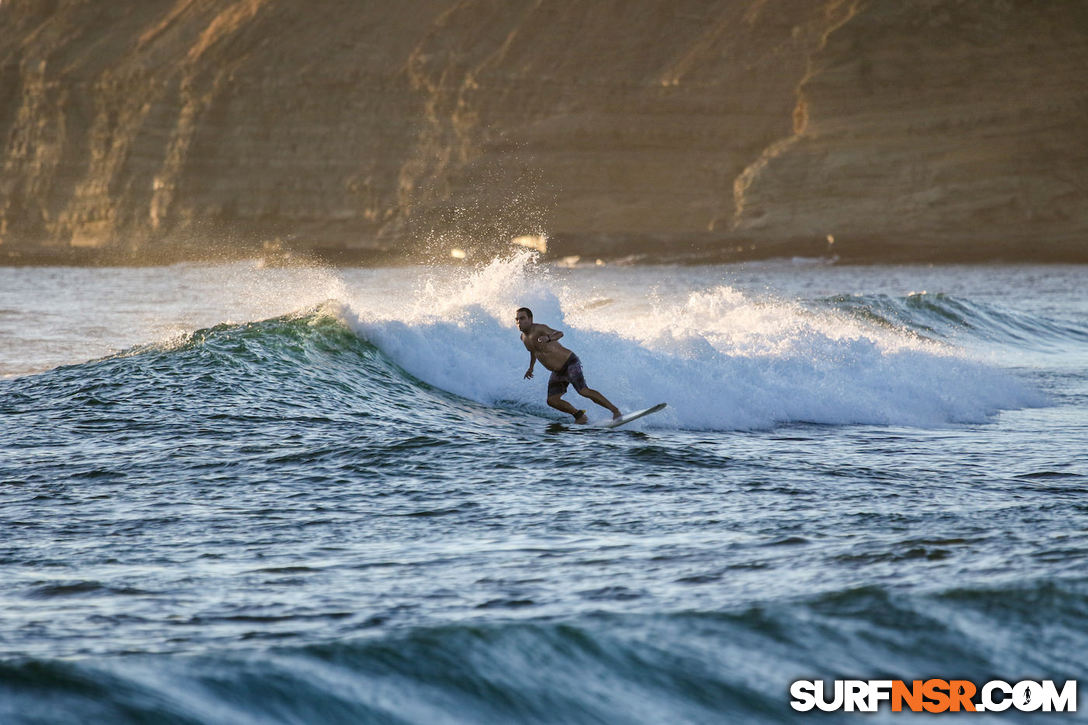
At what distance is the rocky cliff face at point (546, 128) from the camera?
217 ft

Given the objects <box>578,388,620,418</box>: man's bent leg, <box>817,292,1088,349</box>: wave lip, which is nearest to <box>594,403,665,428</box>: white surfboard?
<box>578,388,620,418</box>: man's bent leg

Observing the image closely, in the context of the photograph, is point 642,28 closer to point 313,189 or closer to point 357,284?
point 313,189

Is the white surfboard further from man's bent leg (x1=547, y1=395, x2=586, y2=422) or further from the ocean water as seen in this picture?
man's bent leg (x1=547, y1=395, x2=586, y2=422)

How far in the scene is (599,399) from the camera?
10.7 meters

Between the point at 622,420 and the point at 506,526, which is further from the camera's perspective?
the point at 622,420

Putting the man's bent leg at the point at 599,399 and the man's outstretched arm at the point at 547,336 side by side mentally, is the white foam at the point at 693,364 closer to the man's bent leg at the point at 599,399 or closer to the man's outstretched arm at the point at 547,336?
the man's bent leg at the point at 599,399

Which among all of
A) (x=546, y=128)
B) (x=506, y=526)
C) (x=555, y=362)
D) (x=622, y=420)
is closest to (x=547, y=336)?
(x=555, y=362)

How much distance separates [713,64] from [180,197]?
39458 millimetres

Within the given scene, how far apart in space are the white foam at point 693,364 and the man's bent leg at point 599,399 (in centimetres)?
79

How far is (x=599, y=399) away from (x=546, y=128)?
70771 mm

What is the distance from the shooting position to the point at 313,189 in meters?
85.2

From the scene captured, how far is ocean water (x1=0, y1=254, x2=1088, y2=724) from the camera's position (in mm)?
4281

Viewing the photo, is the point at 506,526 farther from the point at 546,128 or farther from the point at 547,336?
the point at 546,128

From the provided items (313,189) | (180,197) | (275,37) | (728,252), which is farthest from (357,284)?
(275,37)
